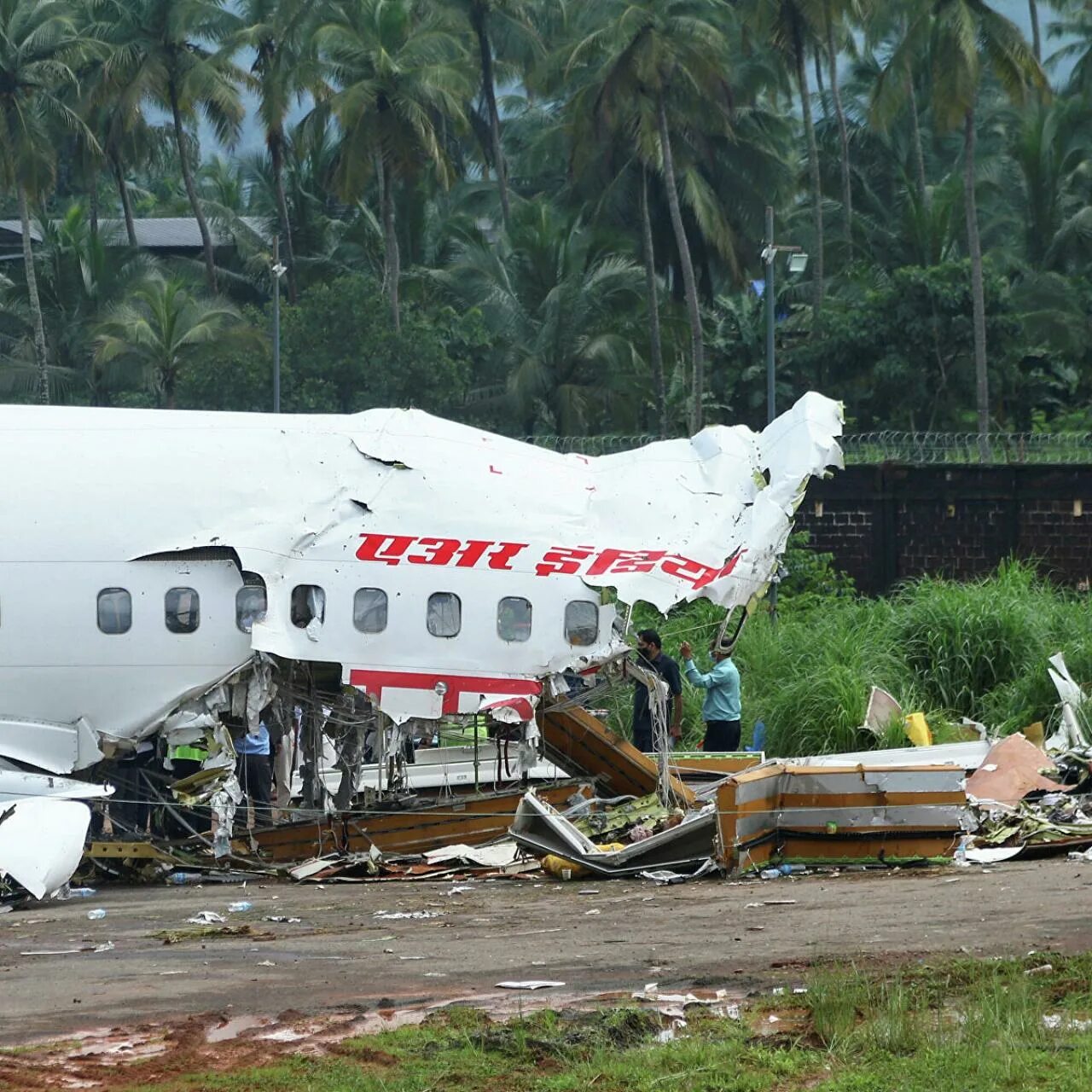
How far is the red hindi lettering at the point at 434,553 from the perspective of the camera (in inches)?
730

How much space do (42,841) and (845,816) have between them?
7.39m

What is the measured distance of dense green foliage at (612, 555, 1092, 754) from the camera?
27.5m

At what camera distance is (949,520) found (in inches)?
1729

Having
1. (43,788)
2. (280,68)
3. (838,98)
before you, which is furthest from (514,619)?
(838,98)

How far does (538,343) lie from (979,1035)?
5212 cm

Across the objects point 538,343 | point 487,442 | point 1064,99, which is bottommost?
point 487,442

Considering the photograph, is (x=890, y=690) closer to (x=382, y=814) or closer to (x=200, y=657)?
(x=382, y=814)

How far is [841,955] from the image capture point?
1260 centimetres

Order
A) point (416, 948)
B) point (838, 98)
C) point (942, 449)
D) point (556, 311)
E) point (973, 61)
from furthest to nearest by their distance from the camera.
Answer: point (838, 98), point (556, 311), point (973, 61), point (942, 449), point (416, 948)

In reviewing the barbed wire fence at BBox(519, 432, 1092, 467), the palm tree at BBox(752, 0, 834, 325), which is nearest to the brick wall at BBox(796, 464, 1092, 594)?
the barbed wire fence at BBox(519, 432, 1092, 467)

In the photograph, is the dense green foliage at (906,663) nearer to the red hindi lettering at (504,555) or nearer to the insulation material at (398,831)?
the insulation material at (398,831)

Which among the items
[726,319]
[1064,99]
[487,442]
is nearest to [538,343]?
[726,319]

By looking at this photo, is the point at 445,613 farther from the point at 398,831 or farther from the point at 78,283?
the point at 78,283

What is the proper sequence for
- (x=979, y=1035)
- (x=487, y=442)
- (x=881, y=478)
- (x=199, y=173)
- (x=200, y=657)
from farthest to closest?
(x=199, y=173)
(x=881, y=478)
(x=487, y=442)
(x=200, y=657)
(x=979, y=1035)
